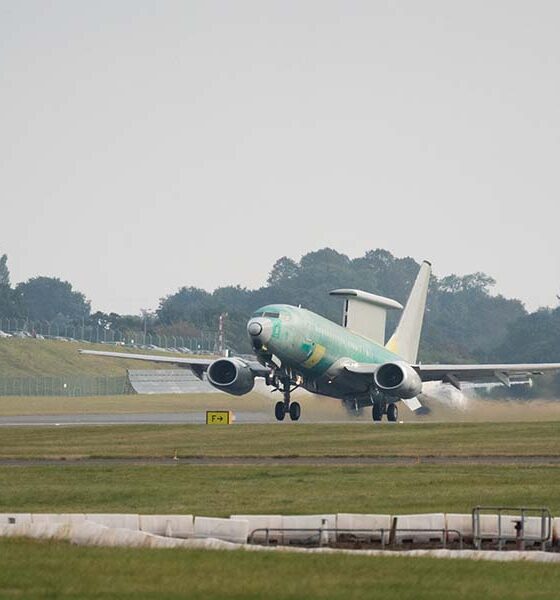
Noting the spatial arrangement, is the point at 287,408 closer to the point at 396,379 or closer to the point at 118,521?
the point at 396,379

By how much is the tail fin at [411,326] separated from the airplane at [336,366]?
187cm

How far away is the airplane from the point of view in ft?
236

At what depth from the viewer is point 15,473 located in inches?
1618

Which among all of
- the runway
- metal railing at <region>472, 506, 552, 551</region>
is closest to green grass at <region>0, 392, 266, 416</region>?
the runway

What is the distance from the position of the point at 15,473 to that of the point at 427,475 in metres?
10.6

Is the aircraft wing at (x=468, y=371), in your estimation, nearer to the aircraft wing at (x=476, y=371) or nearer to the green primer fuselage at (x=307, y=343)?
the aircraft wing at (x=476, y=371)

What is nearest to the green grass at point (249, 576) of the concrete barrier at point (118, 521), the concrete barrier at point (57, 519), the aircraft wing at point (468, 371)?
the concrete barrier at point (57, 519)

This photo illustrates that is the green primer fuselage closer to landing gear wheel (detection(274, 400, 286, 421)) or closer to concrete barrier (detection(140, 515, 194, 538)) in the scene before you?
landing gear wheel (detection(274, 400, 286, 421))

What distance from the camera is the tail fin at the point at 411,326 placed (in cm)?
8912

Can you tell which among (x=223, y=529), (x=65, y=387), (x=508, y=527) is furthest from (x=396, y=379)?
(x=65, y=387)

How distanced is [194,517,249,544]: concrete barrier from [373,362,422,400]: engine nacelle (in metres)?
50.9

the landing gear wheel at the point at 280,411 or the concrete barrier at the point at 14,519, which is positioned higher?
the landing gear wheel at the point at 280,411

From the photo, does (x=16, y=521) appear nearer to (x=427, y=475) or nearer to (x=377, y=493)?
(x=377, y=493)

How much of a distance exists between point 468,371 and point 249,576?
61142mm
